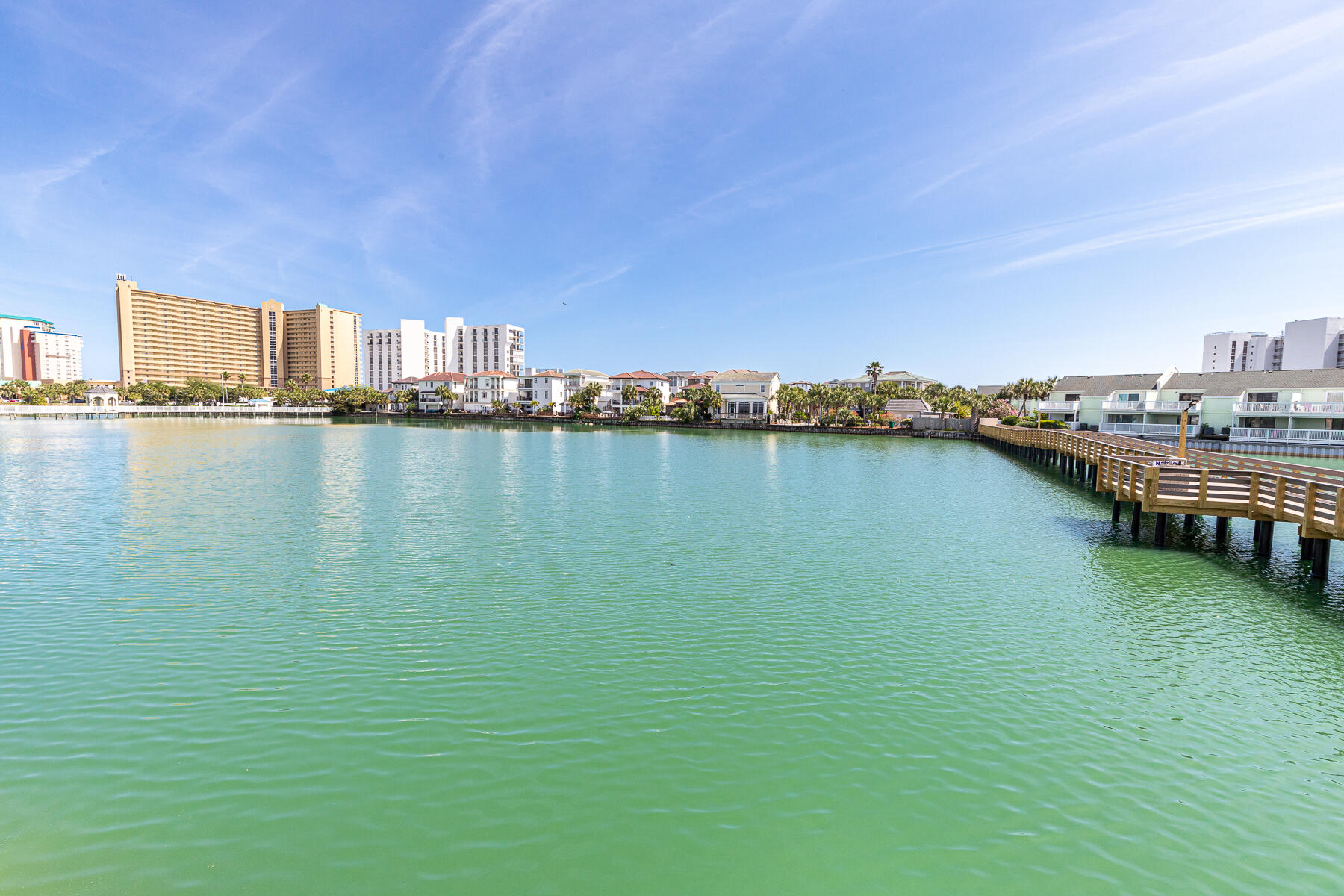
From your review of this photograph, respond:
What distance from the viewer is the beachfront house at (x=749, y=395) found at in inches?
4402

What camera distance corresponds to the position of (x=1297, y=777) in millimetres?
7391

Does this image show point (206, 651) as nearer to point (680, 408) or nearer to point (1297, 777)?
point (1297, 777)

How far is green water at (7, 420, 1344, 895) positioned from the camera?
6.01m

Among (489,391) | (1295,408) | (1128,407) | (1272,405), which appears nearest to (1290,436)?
(1295,408)

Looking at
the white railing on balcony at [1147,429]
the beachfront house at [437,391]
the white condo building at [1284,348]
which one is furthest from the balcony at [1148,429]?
the beachfront house at [437,391]

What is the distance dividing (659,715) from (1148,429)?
71.0m

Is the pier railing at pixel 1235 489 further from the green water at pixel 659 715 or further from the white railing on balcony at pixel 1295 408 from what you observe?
the white railing on balcony at pixel 1295 408

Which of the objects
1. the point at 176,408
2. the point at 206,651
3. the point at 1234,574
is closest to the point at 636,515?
the point at 206,651

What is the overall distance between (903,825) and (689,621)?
21.0 ft

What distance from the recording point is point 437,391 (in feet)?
472

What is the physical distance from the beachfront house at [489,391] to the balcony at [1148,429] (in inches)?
4562

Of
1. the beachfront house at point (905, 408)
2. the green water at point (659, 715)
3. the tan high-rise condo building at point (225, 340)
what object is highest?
the tan high-rise condo building at point (225, 340)

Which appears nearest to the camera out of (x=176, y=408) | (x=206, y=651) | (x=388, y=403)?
(x=206, y=651)

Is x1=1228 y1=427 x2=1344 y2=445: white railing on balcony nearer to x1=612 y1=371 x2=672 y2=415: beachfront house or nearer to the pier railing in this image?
the pier railing
